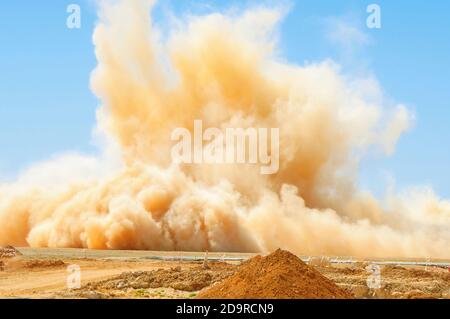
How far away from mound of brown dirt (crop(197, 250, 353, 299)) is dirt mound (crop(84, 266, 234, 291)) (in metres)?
5.95

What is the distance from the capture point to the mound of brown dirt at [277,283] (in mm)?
16656

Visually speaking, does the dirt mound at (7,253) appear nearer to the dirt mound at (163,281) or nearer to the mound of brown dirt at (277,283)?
the dirt mound at (163,281)

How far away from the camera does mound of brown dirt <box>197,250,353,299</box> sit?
1666cm

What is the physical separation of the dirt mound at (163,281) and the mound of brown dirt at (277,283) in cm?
595

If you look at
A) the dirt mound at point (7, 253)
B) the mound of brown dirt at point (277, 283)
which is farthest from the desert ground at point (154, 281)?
the dirt mound at point (7, 253)

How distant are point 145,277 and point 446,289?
12.6 meters

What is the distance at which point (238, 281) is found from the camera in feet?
58.5

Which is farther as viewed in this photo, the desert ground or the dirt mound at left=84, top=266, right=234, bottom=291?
the dirt mound at left=84, top=266, right=234, bottom=291

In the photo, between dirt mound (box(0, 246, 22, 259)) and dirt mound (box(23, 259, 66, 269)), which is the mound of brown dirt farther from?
dirt mound (box(0, 246, 22, 259))

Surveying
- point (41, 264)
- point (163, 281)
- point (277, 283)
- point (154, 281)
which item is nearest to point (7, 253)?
point (41, 264)

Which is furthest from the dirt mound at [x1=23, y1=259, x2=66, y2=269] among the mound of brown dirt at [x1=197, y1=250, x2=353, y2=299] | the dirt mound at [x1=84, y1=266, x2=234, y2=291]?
the mound of brown dirt at [x1=197, y1=250, x2=353, y2=299]

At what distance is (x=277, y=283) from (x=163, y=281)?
A: 28.3ft

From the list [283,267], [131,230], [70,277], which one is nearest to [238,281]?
[283,267]
